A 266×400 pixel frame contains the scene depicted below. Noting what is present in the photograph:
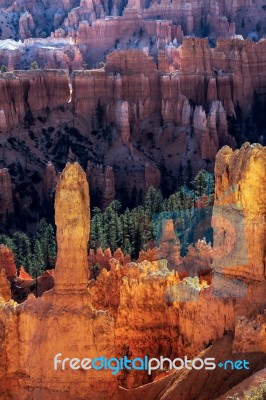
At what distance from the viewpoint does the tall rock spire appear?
26188 mm

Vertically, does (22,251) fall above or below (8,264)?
below

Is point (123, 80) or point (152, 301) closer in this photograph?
point (152, 301)

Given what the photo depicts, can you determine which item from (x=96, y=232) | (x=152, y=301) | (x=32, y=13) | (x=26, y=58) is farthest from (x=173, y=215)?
(x=32, y=13)

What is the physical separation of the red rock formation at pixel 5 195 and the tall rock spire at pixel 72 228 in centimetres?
4780

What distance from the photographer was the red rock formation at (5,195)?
243ft

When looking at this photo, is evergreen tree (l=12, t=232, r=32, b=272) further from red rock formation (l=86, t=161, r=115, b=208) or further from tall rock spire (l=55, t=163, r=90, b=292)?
tall rock spire (l=55, t=163, r=90, b=292)

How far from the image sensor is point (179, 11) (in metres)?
129

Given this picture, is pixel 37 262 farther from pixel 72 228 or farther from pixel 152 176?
pixel 72 228

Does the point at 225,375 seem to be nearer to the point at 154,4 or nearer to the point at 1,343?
the point at 1,343

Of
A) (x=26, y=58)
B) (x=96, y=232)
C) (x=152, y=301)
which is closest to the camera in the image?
(x=152, y=301)

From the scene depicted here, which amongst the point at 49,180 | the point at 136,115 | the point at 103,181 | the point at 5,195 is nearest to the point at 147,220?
the point at 5,195

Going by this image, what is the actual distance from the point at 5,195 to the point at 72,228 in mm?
48751

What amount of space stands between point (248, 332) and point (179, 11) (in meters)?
106

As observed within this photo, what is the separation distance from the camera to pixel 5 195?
7462cm
